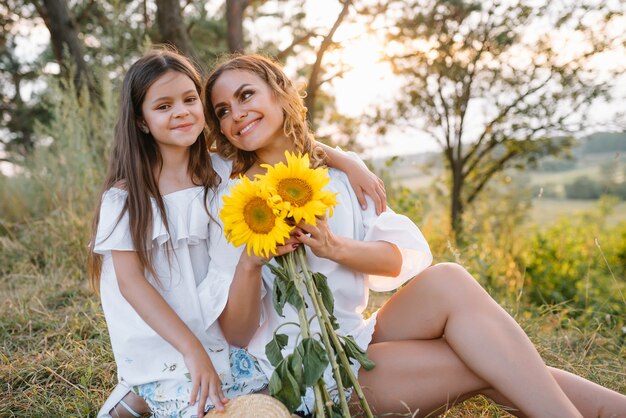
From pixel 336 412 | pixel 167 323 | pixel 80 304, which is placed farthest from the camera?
pixel 80 304

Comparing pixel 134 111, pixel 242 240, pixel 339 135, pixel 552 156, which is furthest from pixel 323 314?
pixel 552 156

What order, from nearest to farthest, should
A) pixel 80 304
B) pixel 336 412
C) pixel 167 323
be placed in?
pixel 336 412, pixel 167 323, pixel 80 304

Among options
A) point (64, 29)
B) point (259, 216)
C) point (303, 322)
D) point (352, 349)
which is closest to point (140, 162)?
point (259, 216)

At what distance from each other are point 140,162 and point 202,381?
802mm

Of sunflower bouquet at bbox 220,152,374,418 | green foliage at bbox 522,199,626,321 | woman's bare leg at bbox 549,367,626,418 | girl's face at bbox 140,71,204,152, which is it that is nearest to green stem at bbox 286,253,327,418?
sunflower bouquet at bbox 220,152,374,418

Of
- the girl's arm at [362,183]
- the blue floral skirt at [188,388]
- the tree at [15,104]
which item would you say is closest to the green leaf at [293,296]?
the blue floral skirt at [188,388]

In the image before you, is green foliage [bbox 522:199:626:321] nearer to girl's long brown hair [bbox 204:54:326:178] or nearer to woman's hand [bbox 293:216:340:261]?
girl's long brown hair [bbox 204:54:326:178]

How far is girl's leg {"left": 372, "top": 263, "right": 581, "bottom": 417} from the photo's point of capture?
1.68 metres

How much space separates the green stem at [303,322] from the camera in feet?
4.66

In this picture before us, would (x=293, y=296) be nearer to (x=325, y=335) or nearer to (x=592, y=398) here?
(x=325, y=335)

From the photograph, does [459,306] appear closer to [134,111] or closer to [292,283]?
[292,283]

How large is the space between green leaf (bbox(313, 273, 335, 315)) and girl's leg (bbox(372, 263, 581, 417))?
0.48 m

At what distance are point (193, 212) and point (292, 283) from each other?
1.93 ft

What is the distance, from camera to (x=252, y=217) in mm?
1463
